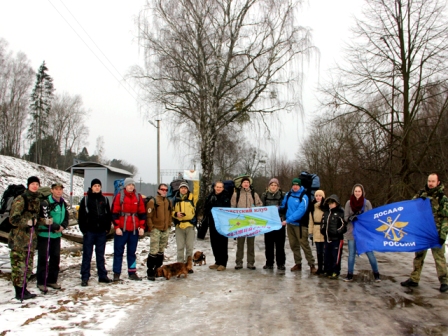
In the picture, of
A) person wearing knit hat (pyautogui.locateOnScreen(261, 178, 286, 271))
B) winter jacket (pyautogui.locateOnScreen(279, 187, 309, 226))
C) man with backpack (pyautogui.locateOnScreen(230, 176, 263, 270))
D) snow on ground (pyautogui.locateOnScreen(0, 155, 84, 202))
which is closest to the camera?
winter jacket (pyautogui.locateOnScreen(279, 187, 309, 226))

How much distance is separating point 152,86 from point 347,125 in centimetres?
1043

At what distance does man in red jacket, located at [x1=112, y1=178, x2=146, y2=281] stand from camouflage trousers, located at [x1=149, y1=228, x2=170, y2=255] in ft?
1.15

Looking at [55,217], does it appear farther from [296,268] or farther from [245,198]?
[296,268]

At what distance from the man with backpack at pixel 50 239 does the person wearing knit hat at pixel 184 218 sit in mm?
2340

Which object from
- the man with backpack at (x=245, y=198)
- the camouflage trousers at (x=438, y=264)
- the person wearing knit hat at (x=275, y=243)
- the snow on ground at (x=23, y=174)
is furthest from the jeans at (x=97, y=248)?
the snow on ground at (x=23, y=174)

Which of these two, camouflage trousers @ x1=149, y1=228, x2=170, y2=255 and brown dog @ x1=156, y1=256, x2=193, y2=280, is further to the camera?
camouflage trousers @ x1=149, y1=228, x2=170, y2=255

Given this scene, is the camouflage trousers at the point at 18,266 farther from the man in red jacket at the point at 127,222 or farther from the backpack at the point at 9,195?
the backpack at the point at 9,195

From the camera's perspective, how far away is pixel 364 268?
8766mm

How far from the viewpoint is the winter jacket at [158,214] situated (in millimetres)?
7809

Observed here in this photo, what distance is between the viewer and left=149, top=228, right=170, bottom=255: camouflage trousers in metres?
7.76

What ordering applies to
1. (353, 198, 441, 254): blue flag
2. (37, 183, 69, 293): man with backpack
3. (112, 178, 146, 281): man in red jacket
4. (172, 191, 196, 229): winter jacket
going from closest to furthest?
(37, 183, 69, 293): man with backpack → (353, 198, 441, 254): blue flag → (112, 178, 146, 281): man in red jacket → (172, 191, 196, 229): winter jacket

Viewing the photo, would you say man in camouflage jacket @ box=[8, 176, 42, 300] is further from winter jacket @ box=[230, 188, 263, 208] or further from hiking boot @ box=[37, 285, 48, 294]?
winter jacket @ box=[230, 188, 263, 208]

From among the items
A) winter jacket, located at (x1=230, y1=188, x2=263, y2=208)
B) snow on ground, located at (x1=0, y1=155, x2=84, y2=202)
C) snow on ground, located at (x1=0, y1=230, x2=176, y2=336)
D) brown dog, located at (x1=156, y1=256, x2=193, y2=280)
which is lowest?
snow on ground, located at (x1=0, y1=230, x2=176, y2=336)

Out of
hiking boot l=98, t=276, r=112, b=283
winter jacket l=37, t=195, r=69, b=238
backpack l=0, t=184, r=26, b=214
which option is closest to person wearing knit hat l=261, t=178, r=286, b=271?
hiking boot l=98, t=276, r=112, b=283
